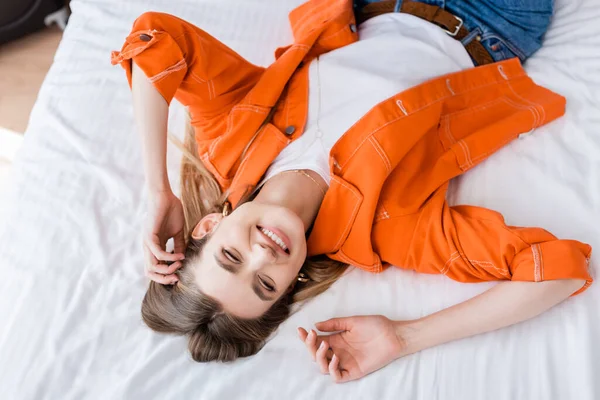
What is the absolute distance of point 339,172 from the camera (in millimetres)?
1111

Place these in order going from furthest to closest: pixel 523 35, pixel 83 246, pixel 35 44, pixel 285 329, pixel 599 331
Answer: pixel 35 44, pixel 523 35, pixel 83 246, pixel 285 329, pixel 599 331

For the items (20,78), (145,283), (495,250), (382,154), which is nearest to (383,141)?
(382,154)

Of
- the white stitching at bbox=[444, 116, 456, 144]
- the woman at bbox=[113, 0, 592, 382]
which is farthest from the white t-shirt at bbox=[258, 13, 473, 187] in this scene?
the white stitching at bbox=[444, 116, 456, 144]

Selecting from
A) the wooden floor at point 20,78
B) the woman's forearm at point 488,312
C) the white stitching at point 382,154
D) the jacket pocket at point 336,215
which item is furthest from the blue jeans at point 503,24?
the wooden floor at point 20,78

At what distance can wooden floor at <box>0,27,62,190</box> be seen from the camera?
1.79 m

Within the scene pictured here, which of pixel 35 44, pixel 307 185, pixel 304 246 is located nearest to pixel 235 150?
pixel 307 185

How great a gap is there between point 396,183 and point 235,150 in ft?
1.16

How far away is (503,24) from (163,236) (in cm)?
93

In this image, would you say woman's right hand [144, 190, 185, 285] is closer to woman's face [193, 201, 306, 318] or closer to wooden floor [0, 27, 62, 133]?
woman's face [193, 201, 306, 318]

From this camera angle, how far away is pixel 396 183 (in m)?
1.12

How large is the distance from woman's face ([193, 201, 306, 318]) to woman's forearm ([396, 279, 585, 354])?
235mm

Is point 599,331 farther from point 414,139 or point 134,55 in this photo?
point 134,55

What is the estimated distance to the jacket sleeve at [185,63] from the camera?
1.05 m

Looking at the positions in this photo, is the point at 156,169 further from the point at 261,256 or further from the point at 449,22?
the point at 449,22
